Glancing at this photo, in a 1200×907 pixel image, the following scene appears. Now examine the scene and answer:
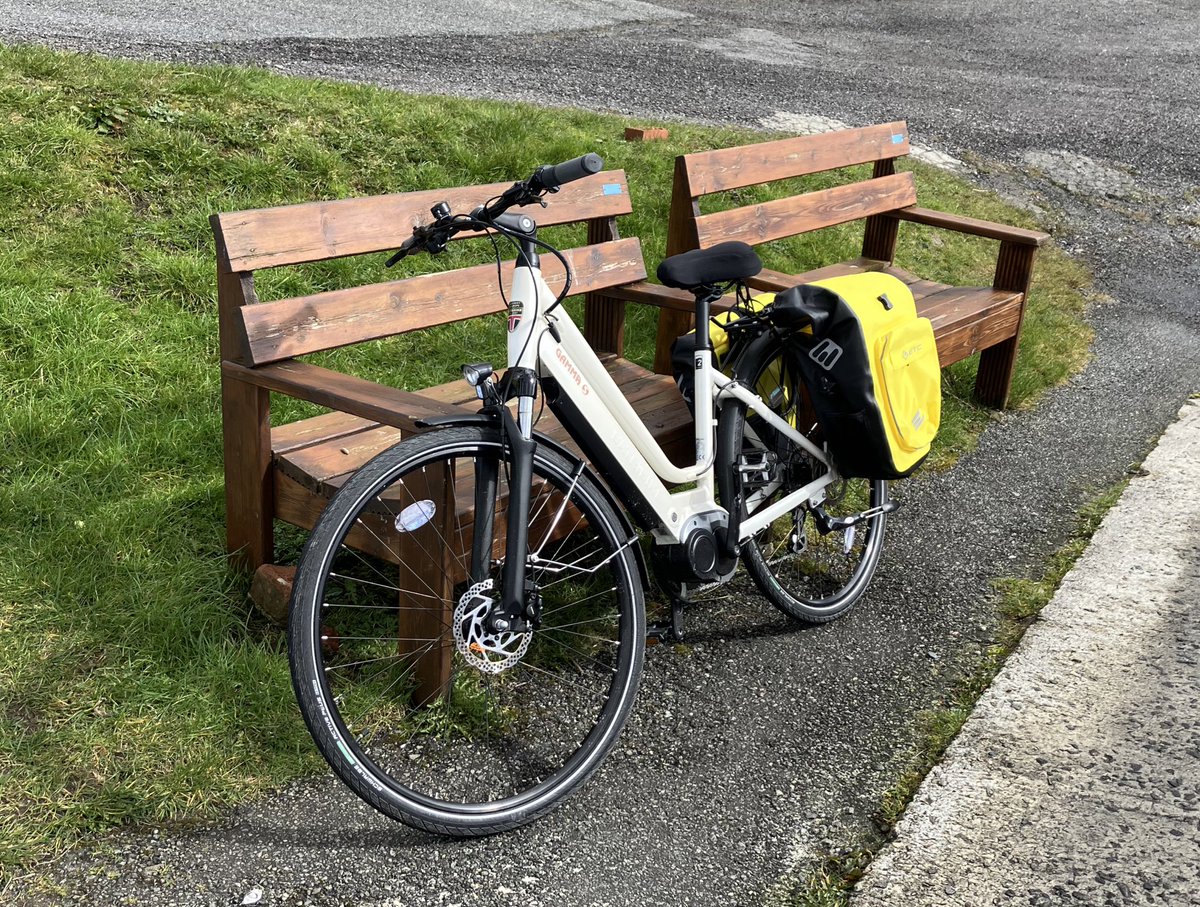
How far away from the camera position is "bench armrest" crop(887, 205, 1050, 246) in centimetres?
564

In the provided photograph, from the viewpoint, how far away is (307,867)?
274 centimetres

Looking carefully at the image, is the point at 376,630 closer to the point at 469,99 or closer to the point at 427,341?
the point at 427,341

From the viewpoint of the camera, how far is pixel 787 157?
17.3 ft

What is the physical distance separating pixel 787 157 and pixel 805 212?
26cm

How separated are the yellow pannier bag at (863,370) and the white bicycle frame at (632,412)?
171 mm

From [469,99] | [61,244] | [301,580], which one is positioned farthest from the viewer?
[469,99]

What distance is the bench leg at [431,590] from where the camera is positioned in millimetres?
3045

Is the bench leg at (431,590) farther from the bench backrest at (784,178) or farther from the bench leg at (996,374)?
the bench leg at (996,374)

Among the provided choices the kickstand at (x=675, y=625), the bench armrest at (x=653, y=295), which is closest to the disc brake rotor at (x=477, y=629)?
the kickstand at (x=675, y=625)

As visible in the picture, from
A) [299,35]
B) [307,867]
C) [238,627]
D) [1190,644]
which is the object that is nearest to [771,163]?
[1190,644]

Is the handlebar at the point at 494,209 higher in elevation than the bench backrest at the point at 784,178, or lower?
higher

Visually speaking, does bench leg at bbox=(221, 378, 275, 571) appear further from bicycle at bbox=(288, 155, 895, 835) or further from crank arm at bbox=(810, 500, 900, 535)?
crank arm at bbox=(810, 500, 900, 535)

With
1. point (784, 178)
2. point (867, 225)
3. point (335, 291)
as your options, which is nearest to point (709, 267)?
point (335, 291)

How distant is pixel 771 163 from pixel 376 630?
268 cm
